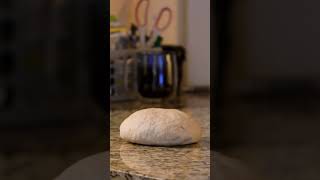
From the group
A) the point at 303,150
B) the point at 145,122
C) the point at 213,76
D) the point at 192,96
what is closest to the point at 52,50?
the point at 213,76

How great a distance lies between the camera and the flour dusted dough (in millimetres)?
927

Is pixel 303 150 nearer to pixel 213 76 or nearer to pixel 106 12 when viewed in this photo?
pixel 213 76

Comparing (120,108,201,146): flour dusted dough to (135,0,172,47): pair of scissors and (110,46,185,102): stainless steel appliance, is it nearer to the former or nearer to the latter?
(110,46,185,102): stainless steel appliance

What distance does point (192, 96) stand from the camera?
68.3 inches

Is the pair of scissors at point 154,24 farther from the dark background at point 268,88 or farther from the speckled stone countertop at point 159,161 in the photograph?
the dark background at point 268,88

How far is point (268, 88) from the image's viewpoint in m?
0.45

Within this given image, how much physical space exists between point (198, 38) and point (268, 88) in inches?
51.8

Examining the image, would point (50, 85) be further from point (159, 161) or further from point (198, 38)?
point (198, 38)

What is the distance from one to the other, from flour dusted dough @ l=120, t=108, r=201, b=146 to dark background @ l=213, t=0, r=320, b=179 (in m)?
0.39

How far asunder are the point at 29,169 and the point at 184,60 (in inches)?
49.2

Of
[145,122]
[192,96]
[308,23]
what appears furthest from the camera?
[192,96]

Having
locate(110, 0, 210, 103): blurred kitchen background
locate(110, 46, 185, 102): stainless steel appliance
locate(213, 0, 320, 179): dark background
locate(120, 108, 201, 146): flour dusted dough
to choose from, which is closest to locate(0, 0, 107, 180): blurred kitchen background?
locate(213, 0, 320, 179): dark background

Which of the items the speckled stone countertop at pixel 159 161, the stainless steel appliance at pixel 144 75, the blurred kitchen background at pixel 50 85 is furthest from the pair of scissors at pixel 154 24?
the blurred kitchen background at pixel 50 85

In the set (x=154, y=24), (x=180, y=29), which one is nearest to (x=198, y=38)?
(x=180, y=29)
